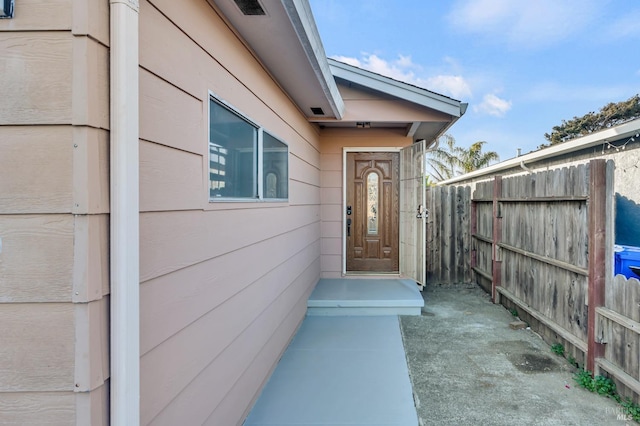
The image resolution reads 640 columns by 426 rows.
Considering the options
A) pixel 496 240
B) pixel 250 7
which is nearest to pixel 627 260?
pixel 496 240

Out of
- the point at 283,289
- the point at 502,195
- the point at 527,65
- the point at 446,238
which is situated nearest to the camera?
the point at 283,289

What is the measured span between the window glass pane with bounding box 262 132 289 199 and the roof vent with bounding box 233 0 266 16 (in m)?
0.95

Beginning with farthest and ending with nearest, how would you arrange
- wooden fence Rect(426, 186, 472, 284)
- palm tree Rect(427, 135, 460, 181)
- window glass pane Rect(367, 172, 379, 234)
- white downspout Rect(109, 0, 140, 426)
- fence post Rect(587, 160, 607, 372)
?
palm tree Rect(427, 135, 460, 181) → wooden fence Rect(426, 186, 472, 284) → window glass pane Rect(367, 172, 379, 234) → fence post Rect(587, 160, 607, 372) → white downspout Rect(109, 0, 140, 426)

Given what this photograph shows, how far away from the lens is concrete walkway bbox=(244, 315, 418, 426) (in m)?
2.58

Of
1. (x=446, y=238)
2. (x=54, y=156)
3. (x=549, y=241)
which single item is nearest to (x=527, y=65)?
(x=446, y=238)

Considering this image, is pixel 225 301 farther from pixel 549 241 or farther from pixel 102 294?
pixel 549 241

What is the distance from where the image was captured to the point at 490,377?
3168mm

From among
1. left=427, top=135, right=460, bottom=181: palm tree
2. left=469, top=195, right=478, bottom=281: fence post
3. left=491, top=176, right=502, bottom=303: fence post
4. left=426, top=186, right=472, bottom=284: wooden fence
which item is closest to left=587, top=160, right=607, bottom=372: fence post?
left=491, top=176, right=502, bottom=303: fence post

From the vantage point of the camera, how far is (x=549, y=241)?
3895mm

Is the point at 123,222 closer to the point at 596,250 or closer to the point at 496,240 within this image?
the point at 596,250

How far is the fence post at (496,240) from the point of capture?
5.39m

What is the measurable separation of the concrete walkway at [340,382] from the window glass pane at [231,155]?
1.52 m

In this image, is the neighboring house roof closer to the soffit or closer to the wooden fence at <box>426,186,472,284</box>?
the soffit

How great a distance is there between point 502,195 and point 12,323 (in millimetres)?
5459
